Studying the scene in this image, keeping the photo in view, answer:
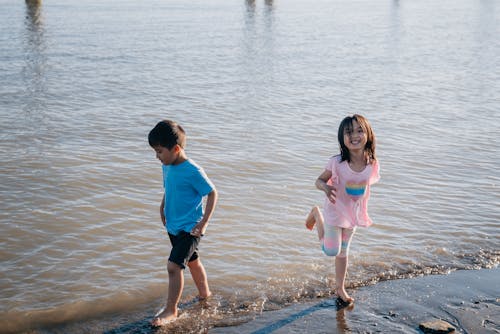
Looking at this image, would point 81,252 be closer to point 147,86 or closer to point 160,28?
point 147,86

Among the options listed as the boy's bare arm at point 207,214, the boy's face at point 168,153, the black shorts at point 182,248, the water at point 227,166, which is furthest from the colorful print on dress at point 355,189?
the boy's face at point 168,153

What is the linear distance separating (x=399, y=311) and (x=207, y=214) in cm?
155

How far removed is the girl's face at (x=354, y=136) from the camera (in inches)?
179

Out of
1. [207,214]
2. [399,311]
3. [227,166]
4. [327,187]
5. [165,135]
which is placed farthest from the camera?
[227,166]

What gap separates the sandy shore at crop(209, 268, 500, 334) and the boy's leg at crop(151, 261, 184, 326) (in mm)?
330

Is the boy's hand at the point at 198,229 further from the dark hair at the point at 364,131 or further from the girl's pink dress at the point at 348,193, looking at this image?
the dark hair at the point at 364,131

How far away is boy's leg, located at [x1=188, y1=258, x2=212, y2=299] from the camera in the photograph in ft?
15.6

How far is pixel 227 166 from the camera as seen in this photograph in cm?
849

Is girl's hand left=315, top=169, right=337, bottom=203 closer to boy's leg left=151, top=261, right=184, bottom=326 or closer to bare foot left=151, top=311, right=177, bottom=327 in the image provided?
boy's leg left=151, top=261, right=184, bottom=326

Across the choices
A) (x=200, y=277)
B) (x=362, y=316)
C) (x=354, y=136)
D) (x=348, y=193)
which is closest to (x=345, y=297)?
(x=362, y=316)

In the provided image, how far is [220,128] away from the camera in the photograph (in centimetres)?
1052

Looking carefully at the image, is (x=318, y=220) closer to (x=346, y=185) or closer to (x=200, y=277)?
(x=346, y=185)

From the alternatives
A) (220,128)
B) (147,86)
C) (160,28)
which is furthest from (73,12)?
(220,128)

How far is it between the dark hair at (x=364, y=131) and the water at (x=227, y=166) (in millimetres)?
1123
